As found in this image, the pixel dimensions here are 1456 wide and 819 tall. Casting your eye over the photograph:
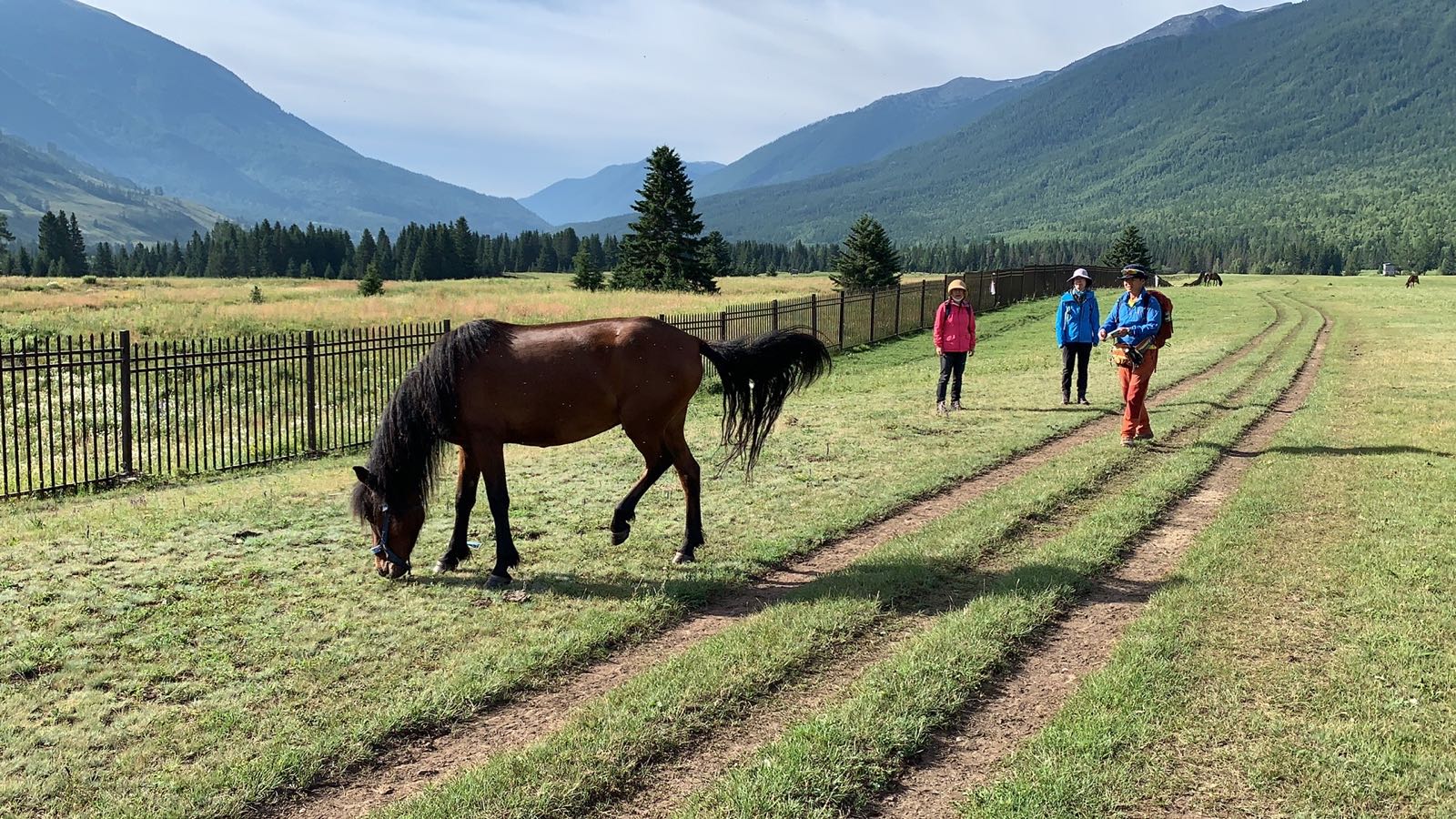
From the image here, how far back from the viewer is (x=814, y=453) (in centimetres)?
1005

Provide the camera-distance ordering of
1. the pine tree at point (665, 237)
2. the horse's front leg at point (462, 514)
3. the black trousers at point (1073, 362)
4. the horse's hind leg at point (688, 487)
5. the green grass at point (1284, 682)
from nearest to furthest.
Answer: the green grass at point (1284, 682) → the horse's front leg at point (462, 514) → the horse's hind leg at point (688, 487) → the black trousers at point (1073, 362) → the pine tree at point (665, 237)

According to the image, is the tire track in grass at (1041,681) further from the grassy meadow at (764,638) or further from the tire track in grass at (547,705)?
the tire track in grass at (547,705)

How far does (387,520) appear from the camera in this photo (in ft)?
19.3

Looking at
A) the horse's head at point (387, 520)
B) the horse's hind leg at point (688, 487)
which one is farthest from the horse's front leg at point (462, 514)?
the horse's hind leg at point (688, 487)

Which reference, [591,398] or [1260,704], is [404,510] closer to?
[591,398]

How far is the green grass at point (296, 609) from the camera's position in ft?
12.1

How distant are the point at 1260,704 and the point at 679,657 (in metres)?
2.83

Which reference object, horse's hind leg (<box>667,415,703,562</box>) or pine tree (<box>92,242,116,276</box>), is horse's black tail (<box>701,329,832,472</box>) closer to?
horse's hind leg (<box>667,415,703,562</box>)

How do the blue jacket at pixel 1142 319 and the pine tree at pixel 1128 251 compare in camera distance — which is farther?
the pine tree at pixel 1128 251

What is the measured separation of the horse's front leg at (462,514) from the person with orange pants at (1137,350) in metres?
7.59

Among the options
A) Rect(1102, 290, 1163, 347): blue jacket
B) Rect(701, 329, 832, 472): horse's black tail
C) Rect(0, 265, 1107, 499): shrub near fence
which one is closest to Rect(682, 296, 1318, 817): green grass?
Rect(701, 329, 832, 472): horse's black tail

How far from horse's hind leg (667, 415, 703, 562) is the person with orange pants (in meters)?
6.08

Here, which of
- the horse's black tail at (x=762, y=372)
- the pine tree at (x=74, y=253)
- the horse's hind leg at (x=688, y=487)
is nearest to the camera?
the horse's hind leg at (x=688, y=487)

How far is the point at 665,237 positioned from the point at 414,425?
137 feet
